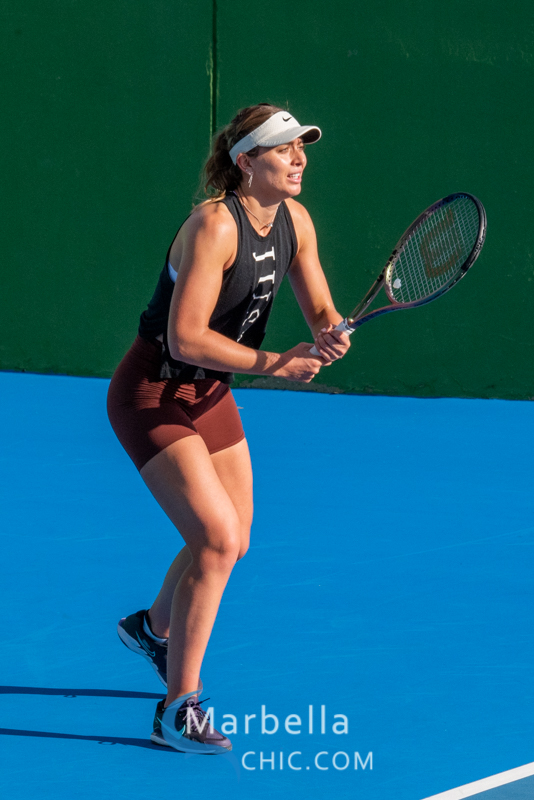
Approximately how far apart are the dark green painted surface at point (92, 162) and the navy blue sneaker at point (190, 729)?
5.15 m

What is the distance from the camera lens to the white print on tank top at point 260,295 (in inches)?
121

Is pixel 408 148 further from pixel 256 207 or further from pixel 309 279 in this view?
pixel 256 207

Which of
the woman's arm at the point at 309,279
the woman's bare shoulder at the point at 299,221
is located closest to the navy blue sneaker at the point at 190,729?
the woman's arm at the point at 309,279

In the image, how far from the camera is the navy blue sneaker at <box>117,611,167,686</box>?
3342mm

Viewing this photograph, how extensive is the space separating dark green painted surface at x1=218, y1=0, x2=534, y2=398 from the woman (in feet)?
14.4

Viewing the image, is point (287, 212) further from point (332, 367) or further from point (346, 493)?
point (332, 367)

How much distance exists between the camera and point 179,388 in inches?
124

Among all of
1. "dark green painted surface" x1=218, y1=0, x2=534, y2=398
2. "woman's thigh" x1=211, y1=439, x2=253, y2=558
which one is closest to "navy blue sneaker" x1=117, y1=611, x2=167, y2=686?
"woman's thigh" x1=211, y1=439, x2=253, y2=558

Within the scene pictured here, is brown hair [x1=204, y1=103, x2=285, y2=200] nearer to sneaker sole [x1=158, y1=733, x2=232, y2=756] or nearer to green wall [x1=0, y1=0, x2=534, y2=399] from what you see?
sneaker sole [x1=158, y1=733, x2=232, y2=756]

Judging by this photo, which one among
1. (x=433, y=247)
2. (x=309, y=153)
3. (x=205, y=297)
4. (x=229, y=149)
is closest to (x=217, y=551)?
(x=205, y=297)

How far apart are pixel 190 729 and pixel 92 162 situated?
5.61 m

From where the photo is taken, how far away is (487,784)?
286cm

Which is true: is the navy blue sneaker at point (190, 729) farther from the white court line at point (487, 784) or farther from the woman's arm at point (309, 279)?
the woman's arm at point (309, 279)

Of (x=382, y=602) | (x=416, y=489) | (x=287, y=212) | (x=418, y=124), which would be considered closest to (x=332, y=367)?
(x=418, y=124)
